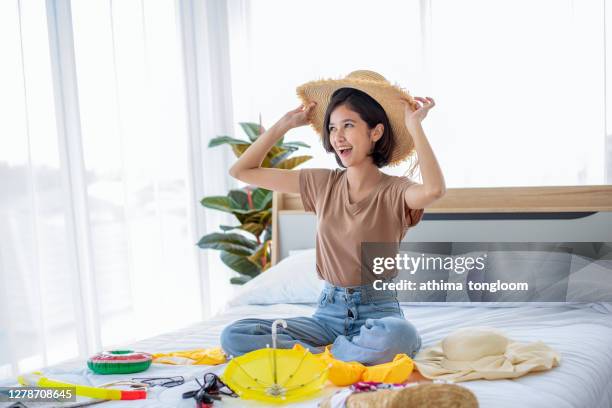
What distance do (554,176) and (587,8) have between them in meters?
0.73

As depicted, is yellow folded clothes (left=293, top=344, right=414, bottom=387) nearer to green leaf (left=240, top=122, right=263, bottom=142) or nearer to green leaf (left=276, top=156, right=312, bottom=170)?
green leaf (left=276, top=156, right=312, bottom=170)

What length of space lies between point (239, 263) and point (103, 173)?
0.82 m

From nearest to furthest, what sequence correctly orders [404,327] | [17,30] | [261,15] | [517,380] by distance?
1. [517,380]
2. [404,327]
3. [17,30]
4. [261,15]

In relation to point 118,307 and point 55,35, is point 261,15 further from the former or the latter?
point 118,307

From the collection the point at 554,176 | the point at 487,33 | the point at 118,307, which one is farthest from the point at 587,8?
the point at 118,307

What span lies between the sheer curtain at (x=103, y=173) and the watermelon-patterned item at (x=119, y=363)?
1.18 metres

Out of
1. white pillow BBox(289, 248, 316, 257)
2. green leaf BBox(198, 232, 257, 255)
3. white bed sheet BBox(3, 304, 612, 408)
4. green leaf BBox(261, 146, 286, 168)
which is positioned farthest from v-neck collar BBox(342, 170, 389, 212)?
green leaf BBox(198, 232, 257, 255)

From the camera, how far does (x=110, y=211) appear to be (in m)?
3.48

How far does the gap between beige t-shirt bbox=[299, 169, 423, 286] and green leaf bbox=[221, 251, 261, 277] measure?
167 centimetres

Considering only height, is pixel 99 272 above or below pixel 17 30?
below

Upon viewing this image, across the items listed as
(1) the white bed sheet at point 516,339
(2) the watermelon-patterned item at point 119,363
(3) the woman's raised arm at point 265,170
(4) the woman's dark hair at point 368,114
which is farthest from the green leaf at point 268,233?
(2) the watermelon-patterned item at point 119,363

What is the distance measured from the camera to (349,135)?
210 cm

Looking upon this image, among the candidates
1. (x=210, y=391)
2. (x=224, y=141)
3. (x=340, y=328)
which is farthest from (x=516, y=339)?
(x=224, y=141)

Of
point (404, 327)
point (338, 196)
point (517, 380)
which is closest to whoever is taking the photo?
point (517, 380)
